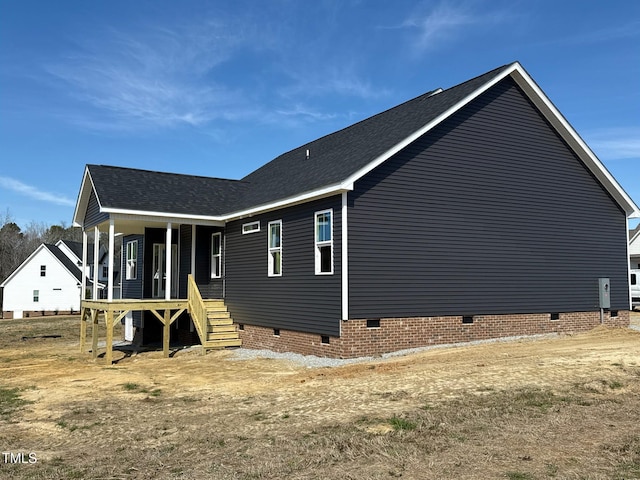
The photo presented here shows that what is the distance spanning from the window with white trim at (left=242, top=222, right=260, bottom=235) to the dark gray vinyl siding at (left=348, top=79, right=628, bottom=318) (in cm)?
505

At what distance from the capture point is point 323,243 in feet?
53.8

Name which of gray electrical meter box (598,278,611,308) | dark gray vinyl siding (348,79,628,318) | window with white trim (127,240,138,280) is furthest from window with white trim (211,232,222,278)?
gray electrical meter box (598,278,611,308)

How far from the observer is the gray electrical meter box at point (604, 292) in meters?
20.0

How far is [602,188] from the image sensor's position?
20.4 m

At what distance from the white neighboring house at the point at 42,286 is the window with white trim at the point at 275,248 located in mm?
38546

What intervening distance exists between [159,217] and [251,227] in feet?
9.90

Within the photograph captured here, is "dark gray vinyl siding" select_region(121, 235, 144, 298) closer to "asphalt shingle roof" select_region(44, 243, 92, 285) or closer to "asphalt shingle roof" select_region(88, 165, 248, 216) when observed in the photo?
"asphalt shingle roof" select_region(88, 165, 248, 216)

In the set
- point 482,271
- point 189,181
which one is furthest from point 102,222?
point 482,271

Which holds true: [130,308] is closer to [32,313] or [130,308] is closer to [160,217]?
[160,217]

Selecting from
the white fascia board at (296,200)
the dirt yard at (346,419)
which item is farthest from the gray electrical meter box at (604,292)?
the white fascia board at (296,200)

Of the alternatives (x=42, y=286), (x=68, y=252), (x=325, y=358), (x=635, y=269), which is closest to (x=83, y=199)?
(x=325, y=358)

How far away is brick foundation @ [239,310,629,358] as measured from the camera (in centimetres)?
1566

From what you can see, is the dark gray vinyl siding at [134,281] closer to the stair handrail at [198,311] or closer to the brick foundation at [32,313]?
the stair handrail at [198,311]

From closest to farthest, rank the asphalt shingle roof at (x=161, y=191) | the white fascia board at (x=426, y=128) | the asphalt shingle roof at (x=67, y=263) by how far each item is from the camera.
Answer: the white fascia board at (x=426, y=128), the asphalt shingle roof at (x=161, y=191), the asphalt shingle roof at (x=67, y=263)
